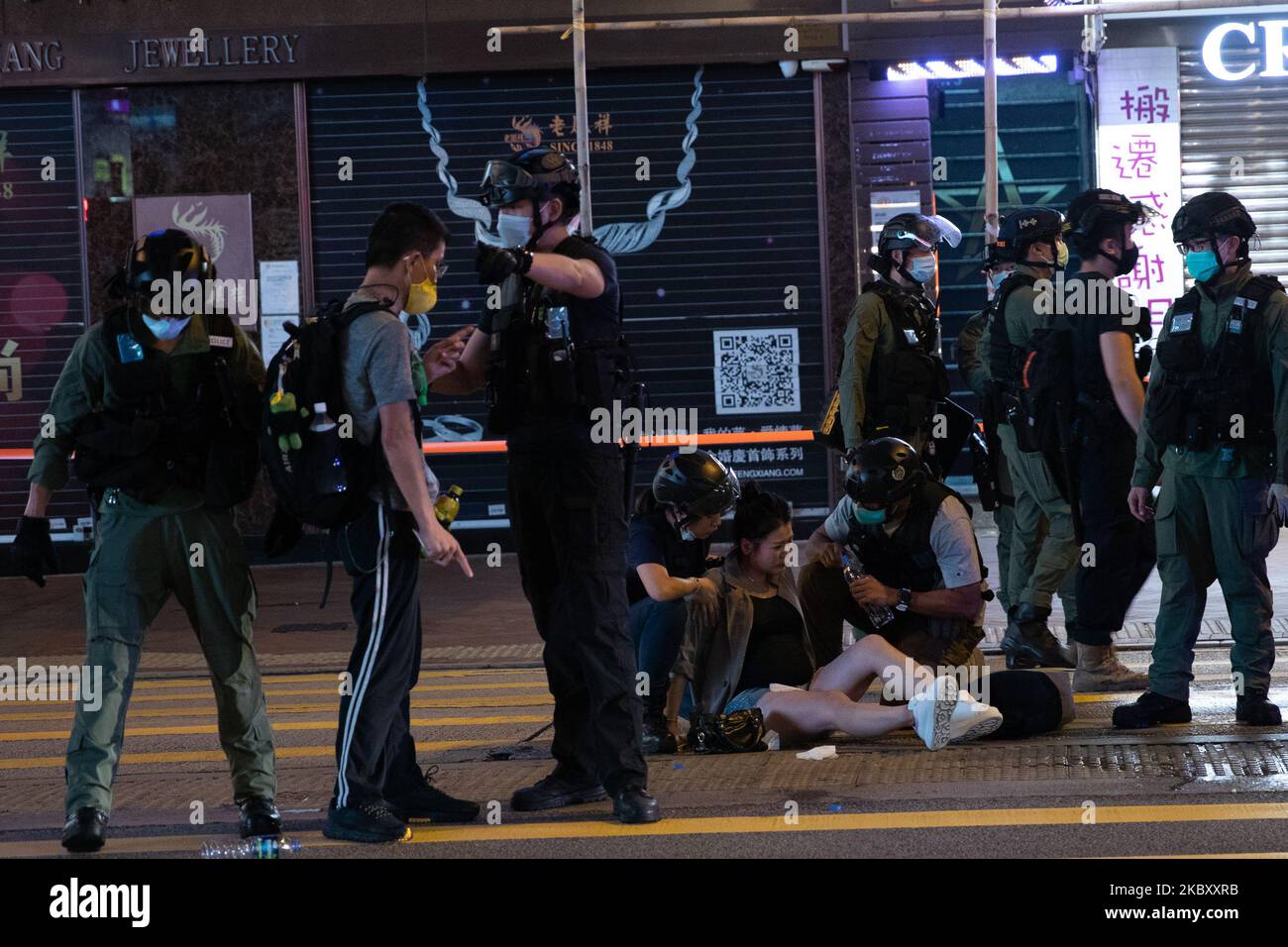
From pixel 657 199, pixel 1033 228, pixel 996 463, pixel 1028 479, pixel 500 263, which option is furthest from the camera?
pixel 657 199

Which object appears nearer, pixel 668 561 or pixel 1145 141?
pixel 668 561

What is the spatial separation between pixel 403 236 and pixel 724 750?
8.38ft

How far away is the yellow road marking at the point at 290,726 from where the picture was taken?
8.19 meters

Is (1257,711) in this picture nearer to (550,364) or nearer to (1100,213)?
(1100,213)

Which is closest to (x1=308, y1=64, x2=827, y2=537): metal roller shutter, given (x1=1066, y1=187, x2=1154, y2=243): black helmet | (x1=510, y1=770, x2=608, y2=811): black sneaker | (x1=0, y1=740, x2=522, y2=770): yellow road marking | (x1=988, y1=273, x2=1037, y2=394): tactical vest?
(x1=988, y1=273, x2=1037, y2=394): tactical vest

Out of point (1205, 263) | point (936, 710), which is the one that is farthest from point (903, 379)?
point (936, 710)

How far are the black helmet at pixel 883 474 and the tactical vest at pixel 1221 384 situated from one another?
1031 millimetres

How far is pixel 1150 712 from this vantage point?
7066 millimetres

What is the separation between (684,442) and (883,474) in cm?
774

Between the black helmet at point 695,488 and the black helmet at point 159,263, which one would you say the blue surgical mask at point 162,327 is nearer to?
the black helmet at point 159,263

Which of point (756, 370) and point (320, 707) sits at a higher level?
point (756, 370)

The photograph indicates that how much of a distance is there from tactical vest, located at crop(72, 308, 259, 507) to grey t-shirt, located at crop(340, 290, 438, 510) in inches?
17.4
